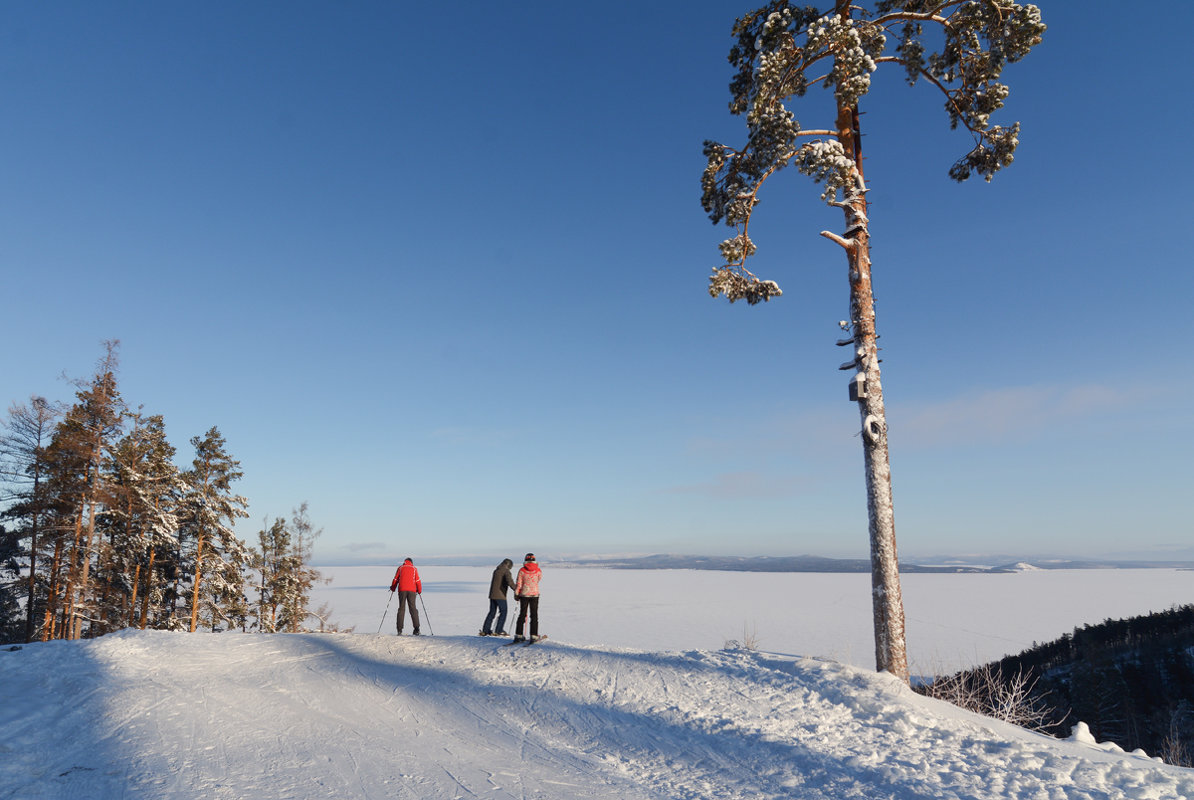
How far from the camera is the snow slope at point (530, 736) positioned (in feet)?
18.4

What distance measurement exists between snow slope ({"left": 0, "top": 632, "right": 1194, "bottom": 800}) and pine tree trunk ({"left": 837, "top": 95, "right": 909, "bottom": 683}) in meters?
1.21

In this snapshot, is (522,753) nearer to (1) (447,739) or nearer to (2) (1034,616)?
(1) (447,739)

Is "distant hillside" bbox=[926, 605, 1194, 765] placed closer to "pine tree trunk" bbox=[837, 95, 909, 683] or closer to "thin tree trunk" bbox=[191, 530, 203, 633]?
"pine tree trunk" bbox=[837, 95, 909, 683]

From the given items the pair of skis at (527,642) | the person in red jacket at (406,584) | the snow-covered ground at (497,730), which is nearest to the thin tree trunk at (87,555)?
the snow-covered ground at (497,730)

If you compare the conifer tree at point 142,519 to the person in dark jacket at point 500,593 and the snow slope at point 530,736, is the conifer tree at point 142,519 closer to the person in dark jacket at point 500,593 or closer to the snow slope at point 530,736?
the snow slope at point 530,736

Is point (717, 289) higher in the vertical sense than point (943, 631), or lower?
higher

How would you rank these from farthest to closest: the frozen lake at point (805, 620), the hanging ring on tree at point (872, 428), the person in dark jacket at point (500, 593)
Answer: the frozen lake at point (805, 620)
the person in dark jacket at point (500, 593)
the hanging ring on tree at point (872, 428)

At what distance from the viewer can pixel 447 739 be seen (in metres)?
7.36

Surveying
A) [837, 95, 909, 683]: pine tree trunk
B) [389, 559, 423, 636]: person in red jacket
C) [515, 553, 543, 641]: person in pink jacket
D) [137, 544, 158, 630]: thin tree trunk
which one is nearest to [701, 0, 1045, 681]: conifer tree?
[837, 95, 909, 683]: pine tree trunk

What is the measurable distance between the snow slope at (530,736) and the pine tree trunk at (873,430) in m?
1.21

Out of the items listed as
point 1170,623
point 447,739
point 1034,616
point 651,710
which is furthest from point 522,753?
point 1034,616

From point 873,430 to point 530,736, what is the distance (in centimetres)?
712

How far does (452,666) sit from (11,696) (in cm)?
689

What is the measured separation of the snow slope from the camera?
5594 millimetres
